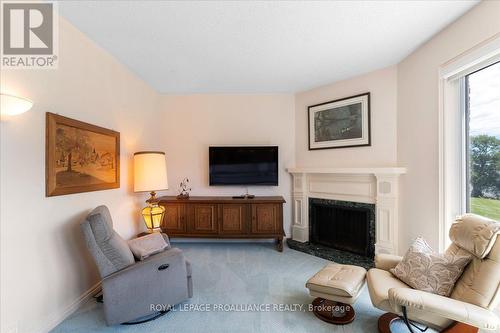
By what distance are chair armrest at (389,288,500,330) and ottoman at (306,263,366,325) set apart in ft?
1.27

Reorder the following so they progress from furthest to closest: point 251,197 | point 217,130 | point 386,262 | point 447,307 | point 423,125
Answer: point 217,130
point 251,197
point 423,125
point 386,262
point 447,307

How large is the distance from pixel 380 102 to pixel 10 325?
4373 mm

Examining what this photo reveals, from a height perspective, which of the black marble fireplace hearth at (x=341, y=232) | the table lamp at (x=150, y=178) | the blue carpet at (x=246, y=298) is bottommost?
the blue carpet at (x=246, y=298)

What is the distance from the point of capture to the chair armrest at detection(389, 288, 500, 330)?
130 centimetres

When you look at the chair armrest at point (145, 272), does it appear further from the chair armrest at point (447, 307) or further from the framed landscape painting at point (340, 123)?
the framed landscape painting at point (340, 123)

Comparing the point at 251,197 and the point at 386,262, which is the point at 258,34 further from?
the point at 386,262

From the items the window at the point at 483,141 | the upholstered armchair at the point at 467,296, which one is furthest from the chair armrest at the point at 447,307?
the window at the point at 483,141

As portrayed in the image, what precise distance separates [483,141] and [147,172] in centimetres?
359

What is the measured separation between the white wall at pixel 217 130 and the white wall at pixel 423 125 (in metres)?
1.71

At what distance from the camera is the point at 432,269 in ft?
5.48

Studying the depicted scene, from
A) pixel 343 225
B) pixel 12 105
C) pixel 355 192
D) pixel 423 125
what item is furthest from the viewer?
pixel 343 225

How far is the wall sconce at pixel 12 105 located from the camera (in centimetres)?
141

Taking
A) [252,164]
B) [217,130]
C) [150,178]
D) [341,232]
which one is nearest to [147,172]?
[150,178]

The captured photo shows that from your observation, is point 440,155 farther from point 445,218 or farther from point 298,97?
point 298,97
